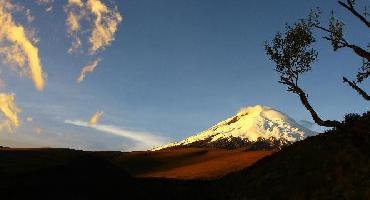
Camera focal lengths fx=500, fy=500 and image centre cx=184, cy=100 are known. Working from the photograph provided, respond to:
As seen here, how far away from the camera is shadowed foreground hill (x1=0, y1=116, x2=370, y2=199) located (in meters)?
37.4

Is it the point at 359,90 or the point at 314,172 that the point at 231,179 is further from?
the point at 359,90

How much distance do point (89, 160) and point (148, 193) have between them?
23.4 ft

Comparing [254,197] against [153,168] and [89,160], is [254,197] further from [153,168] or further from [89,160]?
[153,168]

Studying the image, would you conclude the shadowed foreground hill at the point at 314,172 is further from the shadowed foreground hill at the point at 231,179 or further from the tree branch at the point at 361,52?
the tree branch at the point at 361,52

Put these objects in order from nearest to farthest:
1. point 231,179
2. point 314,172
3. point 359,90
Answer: point 359,90 < point 314,172 < point 231,179

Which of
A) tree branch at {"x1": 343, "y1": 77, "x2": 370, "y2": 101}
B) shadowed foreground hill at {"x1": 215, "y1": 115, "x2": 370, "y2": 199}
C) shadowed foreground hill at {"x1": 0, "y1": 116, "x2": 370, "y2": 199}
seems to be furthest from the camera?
shadowed foreground hill at {"x1": 0, "y1": 116, "x2": 370, "y2": 199}

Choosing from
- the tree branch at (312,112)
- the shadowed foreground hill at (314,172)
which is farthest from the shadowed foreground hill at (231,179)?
the tree branch at (312,112)

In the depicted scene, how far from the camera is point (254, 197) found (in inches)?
1709

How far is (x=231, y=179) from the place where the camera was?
54.7m

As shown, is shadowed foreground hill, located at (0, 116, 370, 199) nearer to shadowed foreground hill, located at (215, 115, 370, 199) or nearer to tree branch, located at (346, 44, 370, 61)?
shadowed foreground hill, located at (215, 115, 370, 199)

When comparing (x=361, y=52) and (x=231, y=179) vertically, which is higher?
(x=361, y=52)

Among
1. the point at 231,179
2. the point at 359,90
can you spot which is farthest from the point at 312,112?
the point at 231,179

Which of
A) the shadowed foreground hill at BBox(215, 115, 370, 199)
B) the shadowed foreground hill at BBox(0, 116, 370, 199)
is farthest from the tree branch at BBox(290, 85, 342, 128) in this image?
the shadowed foreground hill at BBox(0, 116, 370, 199)

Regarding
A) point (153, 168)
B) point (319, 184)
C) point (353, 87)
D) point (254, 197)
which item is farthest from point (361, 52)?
point (153, 168)
